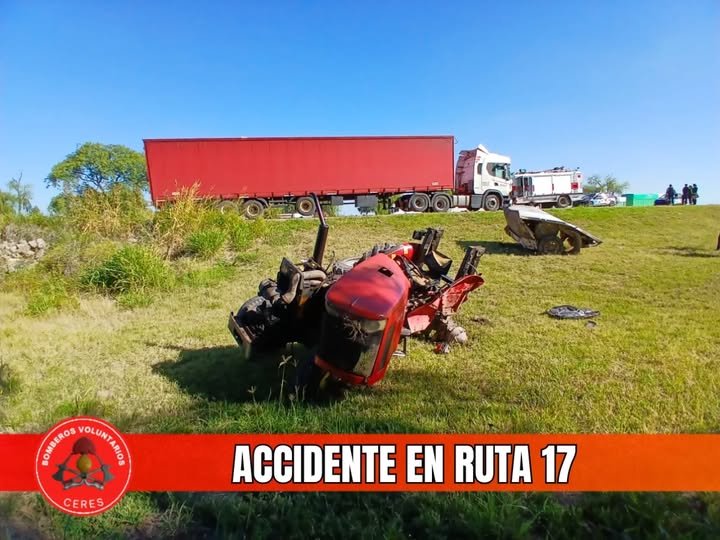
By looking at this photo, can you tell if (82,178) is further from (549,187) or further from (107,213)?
(549,187)

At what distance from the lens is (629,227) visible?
13250 mm

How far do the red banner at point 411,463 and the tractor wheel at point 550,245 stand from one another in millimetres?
8281

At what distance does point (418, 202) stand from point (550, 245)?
7.79 meters

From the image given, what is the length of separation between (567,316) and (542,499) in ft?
11.9

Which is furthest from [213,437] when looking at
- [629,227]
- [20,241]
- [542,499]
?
[629,227]

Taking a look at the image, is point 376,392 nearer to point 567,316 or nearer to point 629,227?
point 567,316

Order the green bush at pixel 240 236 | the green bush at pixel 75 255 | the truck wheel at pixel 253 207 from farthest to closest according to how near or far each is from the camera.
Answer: the truck wheel at pixel 253 207
the green bush at pixel 240 236
the green bush at pixel 75 255

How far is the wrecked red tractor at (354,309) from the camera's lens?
2.23 metres

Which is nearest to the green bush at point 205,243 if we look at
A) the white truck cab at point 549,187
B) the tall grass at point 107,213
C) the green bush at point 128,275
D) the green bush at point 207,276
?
the green bush at point 207,276

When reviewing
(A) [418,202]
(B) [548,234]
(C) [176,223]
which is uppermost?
(A) [418,202]

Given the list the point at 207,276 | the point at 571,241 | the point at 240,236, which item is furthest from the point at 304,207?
the point at 571,241

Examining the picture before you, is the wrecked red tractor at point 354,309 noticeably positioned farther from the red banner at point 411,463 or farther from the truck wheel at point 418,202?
the truck wheel at point 418,202

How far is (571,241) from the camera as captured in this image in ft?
31.7

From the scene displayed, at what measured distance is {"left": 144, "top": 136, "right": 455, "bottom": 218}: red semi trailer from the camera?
1416 centimetres
